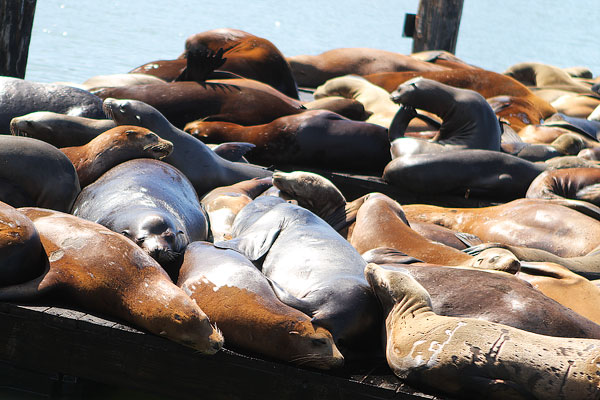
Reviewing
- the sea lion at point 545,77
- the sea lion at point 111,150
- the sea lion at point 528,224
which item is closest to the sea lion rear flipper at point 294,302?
the sea lion at point 111,150

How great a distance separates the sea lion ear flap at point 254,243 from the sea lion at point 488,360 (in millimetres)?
780

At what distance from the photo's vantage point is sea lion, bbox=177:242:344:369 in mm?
2611

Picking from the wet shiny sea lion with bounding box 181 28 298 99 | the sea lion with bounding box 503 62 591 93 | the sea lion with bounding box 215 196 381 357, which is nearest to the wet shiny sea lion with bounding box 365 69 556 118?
the wet shiny sea lion with bounding box 181 28 298 99

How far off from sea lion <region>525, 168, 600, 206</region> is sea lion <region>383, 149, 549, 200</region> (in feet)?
0.54

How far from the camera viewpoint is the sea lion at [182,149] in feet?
15.4

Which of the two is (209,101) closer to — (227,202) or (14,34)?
(14,34)

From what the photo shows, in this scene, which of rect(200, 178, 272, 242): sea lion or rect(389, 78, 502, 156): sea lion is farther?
rect(389, 78, 502, 156): sea lion

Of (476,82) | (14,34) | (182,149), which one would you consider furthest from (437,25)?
(182,149)

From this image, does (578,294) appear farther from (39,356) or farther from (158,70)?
(158,70)

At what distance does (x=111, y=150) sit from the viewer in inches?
160

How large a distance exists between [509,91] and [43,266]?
7.51m

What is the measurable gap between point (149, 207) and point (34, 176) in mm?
560

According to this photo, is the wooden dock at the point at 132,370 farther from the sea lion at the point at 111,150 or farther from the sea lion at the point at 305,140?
the sea lion at the point at 305,140

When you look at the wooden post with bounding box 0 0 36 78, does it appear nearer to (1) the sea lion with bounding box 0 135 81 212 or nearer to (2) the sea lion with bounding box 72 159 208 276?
(2) the sea lion with bounding box 72 159 208 276
